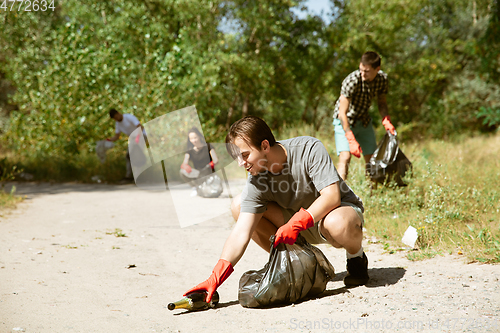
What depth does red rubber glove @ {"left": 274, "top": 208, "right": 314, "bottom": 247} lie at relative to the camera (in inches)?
95.3

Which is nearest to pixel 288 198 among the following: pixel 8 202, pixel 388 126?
pixel 388 126

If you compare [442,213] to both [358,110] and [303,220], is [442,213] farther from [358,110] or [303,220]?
[303,220]

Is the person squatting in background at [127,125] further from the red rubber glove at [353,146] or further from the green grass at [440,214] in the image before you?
the red rubber glove at [353,146]

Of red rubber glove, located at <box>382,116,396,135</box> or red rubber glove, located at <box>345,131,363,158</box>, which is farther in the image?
red rubber glove, located at <box>382,116,396,135</box>

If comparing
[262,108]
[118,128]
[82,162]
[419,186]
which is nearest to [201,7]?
[118,128]

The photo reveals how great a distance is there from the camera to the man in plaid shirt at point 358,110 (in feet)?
Answer: 14.4

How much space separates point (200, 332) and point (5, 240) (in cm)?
272

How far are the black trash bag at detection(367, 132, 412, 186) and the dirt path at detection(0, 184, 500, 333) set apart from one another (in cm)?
109

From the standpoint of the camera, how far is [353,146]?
14.0 ft

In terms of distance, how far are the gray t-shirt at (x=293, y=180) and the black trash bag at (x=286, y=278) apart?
0.27 metres

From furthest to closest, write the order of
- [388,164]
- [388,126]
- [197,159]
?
[197,159], [388,126], [388,164]

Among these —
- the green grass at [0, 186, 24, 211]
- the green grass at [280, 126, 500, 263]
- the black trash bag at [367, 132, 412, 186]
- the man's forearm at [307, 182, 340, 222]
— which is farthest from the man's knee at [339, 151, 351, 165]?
the green grass at [0, 186, 24, 211]

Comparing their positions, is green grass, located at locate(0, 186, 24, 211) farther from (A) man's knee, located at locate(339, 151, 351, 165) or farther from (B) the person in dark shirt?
(A) man's knee, located at locate(339, 151, 351, 165)

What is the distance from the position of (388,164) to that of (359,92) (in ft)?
2.72
